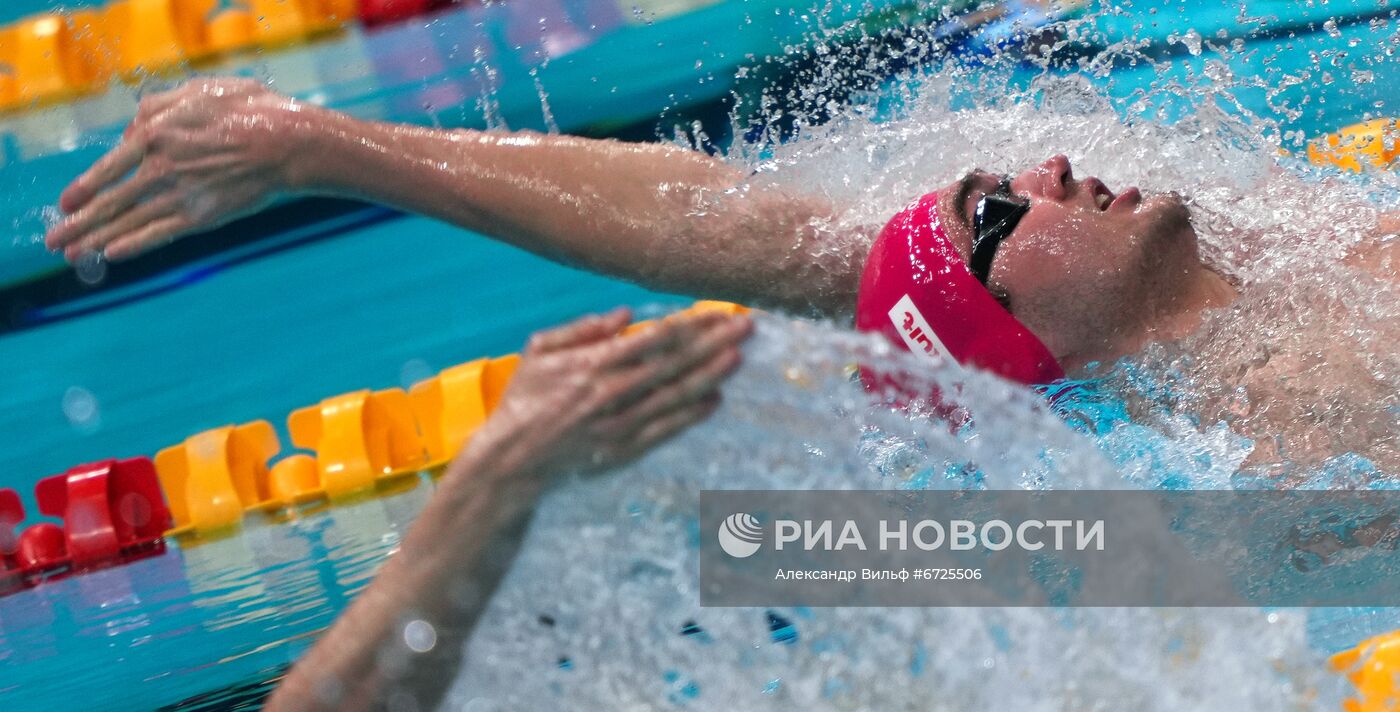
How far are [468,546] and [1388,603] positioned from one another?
1.19 metres

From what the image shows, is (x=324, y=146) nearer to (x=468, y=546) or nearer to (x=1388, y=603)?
(x=468, y=546)

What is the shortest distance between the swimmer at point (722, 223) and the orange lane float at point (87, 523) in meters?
1.20

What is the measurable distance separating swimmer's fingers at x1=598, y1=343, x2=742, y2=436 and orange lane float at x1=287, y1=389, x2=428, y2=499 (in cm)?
190

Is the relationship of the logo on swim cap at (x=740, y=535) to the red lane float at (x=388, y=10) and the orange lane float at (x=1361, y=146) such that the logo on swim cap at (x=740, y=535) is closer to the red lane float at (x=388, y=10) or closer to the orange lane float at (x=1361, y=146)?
the orange lane float at (x=1361, y=146)

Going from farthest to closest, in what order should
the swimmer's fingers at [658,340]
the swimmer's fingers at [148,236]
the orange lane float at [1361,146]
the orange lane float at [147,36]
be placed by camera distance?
the orange lane float at [147,36], the orange lane float at [1361,146], the swimmer's fingers at [148,236], the swimmer's fingers at [658,340]

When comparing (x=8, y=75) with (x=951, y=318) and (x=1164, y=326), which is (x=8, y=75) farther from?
(x=1164, y=326)

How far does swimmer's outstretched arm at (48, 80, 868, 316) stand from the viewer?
170 cm

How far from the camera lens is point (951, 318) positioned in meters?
1.55

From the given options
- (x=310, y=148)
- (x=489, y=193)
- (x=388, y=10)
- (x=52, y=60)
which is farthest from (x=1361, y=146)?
(x=52, y=60)

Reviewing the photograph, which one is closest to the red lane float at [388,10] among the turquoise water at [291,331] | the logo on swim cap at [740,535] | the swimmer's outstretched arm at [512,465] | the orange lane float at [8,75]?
the turquoise water at [291,331]

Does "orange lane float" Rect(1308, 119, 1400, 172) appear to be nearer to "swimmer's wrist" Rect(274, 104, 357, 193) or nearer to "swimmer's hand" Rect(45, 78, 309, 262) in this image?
"swimmer's wrist" Rect(274, 104, 357, 193)

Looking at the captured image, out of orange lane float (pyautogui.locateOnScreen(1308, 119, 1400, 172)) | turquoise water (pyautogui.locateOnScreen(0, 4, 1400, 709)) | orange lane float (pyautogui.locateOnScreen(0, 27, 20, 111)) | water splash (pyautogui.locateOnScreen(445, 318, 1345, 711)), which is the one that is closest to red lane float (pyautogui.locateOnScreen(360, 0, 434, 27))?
turquoise water (pyautogui.locateOnScreen(0, 4, 1400, 709))

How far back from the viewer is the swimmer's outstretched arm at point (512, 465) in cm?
94

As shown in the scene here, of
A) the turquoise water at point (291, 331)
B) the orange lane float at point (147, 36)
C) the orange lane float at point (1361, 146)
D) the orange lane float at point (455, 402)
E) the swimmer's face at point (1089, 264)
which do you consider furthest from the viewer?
the orange lane float at point (147, 36)
